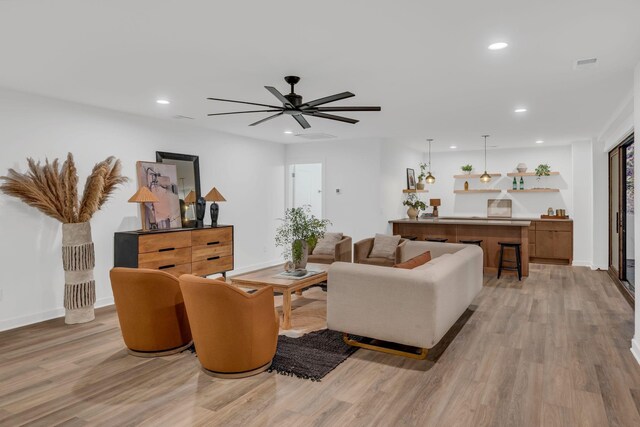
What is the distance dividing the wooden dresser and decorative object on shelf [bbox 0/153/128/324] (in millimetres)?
518

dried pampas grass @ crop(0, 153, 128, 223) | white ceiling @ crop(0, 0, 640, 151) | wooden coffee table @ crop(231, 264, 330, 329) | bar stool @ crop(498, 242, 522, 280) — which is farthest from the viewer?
bar stool @ crop(498, 242, 522, 280)

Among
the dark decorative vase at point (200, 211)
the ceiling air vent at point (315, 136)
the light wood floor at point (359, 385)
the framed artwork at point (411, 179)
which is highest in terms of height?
the ceiling air vent at point (315, 136)

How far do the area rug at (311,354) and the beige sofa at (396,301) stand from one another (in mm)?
208

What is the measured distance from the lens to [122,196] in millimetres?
5512

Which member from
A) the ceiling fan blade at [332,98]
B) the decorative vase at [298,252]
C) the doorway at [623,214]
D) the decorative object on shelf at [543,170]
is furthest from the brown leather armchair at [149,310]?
the decorative object on shelf at [543,170]

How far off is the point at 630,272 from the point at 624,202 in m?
1.09

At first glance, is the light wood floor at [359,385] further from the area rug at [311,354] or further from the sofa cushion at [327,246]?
the sofa cushion at [327,246]

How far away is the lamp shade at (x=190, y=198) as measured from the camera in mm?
6250

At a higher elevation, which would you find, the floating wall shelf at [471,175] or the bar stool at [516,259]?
the floating wall shelf at [471,175]

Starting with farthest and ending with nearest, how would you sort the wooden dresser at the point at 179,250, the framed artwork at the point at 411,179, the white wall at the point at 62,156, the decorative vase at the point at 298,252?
the framed artwork at the point at 411,179 → the wooden dresser at the point at 179,250 → the decorative vase at the point at 298,252 → the white wall at the point at 62,156

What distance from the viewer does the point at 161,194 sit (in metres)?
5.87

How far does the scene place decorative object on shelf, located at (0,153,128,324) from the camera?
172 inches

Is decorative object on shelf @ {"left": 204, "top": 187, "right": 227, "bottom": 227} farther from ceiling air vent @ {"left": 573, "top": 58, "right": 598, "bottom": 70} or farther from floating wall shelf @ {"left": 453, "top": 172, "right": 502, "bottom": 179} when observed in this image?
floating wall shelf @ {"left": 453, "top": 172, "right": 502, "bottom": 179}

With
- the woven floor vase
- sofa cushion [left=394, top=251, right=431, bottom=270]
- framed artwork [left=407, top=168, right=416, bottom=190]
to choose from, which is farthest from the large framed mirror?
framed artwork [left=407, top=168, right=416, bottom=190]
